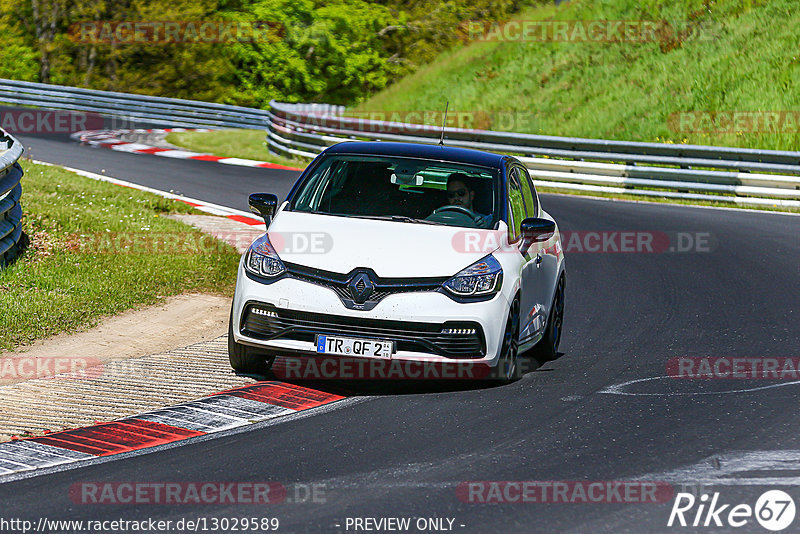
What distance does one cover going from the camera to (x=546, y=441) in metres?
6.75

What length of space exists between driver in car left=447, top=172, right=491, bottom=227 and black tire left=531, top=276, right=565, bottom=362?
118 cm

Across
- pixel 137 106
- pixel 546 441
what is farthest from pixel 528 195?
pixel 137 106

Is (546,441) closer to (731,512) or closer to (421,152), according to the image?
(731,512)

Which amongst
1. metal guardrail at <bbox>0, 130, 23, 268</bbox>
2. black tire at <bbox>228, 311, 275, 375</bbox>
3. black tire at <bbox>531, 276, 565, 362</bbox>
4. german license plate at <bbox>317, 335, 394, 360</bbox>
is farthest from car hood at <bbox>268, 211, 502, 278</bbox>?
metal guardrail at <bbox>0, 130, 23, 268</bbox>

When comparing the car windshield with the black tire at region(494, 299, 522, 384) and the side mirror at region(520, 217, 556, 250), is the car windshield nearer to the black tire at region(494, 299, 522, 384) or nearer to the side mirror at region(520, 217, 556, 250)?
the side mirror at region(520, 217, 556, 250)

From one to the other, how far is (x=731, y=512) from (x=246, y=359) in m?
3.84

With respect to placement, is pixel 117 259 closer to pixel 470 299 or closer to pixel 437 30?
pixel 470 299

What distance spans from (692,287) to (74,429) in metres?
7.80

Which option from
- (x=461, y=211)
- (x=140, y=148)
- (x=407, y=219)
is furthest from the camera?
(x=140, y=148)

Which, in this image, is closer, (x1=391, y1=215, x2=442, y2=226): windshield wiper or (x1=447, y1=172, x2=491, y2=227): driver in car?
(x1=391, y1=215, x2=442, y2=226): windshield wiper

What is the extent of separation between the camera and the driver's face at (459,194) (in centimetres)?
879

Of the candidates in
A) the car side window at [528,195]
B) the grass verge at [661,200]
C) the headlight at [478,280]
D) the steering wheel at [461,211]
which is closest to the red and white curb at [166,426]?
the headlight at [478,280]

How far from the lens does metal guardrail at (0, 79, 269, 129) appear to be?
1356 inches

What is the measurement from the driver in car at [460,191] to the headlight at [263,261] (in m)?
1.50
